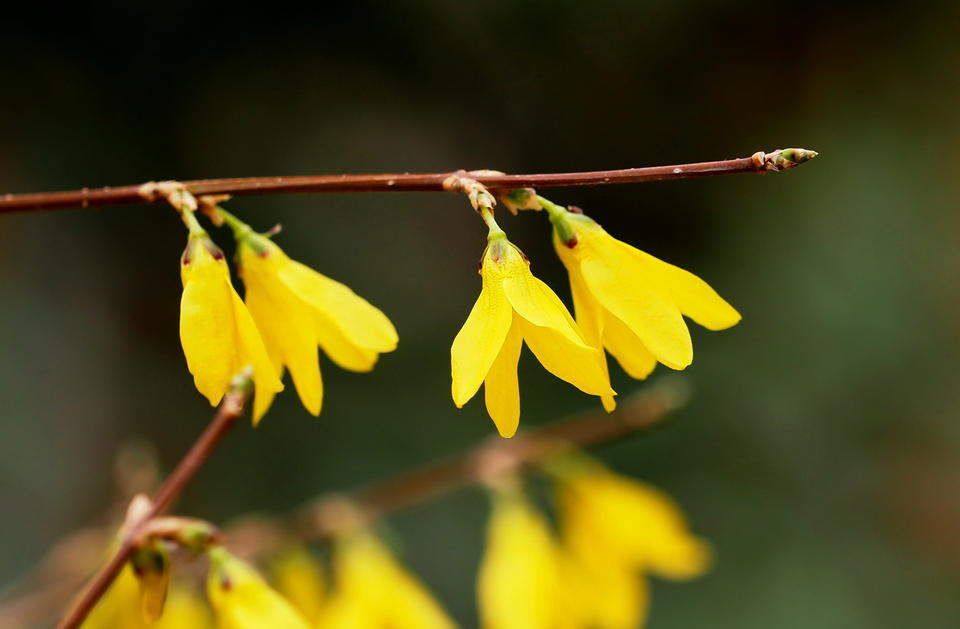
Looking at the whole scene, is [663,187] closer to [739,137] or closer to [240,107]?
[739,137]

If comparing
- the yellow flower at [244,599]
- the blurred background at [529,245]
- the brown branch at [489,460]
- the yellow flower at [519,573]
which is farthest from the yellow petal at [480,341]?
the blurred background at [529,245]

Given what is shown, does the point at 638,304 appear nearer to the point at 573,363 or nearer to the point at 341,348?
the point at 573,363

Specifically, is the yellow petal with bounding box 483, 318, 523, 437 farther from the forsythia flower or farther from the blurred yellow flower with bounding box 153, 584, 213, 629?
the blurred yellow flower with bounding box 153, 584, 213, 629

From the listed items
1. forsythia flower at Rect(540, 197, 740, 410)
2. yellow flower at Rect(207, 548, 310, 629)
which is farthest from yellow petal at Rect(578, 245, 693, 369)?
yellow flower at Rect(207, 548, 310, 629)

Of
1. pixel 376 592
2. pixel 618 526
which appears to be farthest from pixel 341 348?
pixel 618 526

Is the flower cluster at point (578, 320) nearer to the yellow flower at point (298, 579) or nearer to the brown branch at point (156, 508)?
the brown branch at point (156, 508)
